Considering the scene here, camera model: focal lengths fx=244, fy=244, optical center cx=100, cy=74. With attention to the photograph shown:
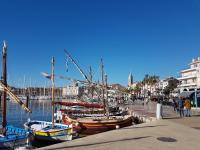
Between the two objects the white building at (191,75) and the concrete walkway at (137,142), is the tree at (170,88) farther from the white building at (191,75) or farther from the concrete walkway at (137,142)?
the concrete walkway at (137,142)

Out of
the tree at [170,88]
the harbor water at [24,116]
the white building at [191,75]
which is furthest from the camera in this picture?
the tree at [170,88]

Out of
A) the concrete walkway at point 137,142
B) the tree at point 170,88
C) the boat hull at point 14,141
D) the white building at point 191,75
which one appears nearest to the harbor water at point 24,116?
the boat hull at point 14,141

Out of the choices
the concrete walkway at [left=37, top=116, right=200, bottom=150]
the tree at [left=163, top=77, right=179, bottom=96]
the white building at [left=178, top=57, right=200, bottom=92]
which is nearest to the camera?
the concrete walkway at [left=37, top=116, right=200, bottom=150]

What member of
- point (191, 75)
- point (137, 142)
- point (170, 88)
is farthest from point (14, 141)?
point (170, 88)

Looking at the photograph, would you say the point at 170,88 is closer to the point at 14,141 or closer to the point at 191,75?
the point at 191,75

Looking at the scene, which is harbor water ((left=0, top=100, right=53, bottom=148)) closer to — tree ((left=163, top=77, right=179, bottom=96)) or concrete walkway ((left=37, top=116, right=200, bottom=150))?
concrete walkway ((left=37, top=116, right=200, bottom=150))

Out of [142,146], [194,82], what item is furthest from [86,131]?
[194,82]

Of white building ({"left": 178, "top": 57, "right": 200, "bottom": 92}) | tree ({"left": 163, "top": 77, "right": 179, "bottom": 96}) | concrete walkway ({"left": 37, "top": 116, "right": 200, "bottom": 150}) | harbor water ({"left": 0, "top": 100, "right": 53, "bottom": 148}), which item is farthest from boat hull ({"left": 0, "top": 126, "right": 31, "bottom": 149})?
tree ({"left": 163, "top": 77, "right": 179, "bottom": 96})

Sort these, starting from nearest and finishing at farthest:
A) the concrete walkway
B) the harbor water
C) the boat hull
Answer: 1. the concrete walkway
2. the boat hull
3. the harbor water

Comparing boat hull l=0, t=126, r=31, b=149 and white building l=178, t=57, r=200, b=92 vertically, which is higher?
white building l=178, t=57, r=200, b=92

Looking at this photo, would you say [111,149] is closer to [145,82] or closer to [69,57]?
[69,57]

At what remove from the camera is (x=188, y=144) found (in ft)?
43.6

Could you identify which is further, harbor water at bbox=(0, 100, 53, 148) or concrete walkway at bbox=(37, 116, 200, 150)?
harbor water at bbox=(0, 100, 53, 148)

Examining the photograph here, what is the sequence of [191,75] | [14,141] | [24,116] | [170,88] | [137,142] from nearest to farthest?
[137,142] → [14,141] → [24,116] → [191,75] → [170,88]
